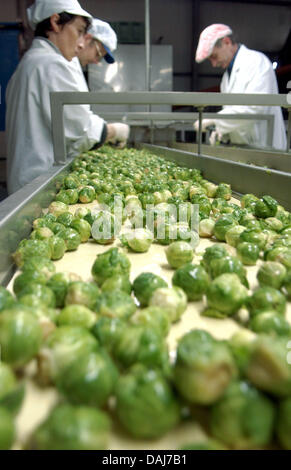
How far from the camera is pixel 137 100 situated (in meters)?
3.25

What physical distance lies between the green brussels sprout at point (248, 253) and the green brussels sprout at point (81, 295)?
28.0 inches

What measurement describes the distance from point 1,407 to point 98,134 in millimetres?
4430

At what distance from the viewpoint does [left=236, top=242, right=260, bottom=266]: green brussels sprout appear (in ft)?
5.28

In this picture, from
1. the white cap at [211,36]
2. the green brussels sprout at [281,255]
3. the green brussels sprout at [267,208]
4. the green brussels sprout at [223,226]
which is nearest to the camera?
the green brussels sprout at [281,255]

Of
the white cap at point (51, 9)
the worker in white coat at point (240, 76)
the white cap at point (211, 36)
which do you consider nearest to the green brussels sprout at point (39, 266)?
the white cap at point (51, 9)

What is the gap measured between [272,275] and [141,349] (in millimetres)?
688

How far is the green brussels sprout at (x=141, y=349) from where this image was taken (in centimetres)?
85

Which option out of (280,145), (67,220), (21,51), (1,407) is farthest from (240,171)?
(21,51)

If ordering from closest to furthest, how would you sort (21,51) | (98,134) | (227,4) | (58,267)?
1. (58,267)
2. (98,134)
3. (21,51)
4. (227,4)

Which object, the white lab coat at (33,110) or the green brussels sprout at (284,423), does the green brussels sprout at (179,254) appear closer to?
the green brussels sprout at (284,423)

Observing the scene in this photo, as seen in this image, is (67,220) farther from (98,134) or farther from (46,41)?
(46,41)

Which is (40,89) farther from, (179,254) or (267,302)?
(267,302)

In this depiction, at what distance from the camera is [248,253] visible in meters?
1.61

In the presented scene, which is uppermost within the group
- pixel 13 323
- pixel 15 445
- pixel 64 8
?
pixel 64 8
